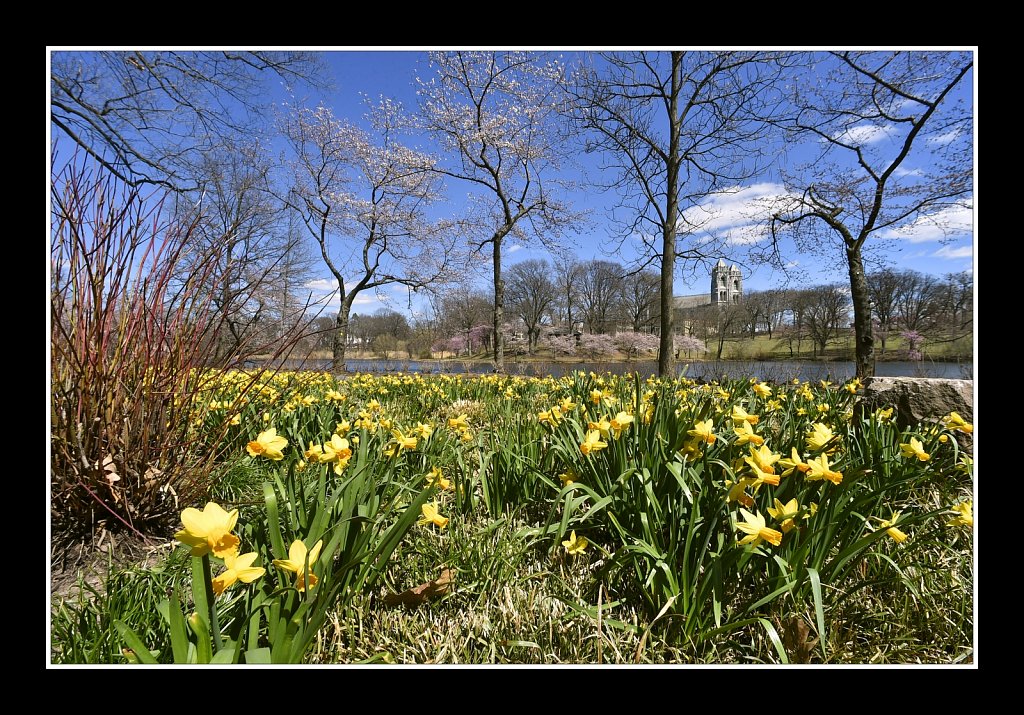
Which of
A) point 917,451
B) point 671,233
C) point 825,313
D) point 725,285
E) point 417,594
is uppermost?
point 671,233

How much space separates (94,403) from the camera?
4.97 ft

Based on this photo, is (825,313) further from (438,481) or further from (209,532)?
(209,532)

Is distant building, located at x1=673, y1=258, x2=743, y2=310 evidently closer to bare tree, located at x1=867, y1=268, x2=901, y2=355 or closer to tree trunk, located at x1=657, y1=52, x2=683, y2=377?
tree trunk, located at x1=657, y1=52, x2=683, y2=377

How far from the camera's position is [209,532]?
66 centimetres

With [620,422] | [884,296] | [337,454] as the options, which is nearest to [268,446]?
[337,454]

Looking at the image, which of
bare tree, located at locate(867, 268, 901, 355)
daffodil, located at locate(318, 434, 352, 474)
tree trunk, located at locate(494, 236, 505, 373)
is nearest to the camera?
daffodil, located at locate(318, 434, 352, 474)

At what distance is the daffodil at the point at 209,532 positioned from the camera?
2.09 feet

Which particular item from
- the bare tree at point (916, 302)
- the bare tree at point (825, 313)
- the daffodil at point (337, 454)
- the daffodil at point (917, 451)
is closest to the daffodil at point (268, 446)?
the daffodil at point (337, 454)

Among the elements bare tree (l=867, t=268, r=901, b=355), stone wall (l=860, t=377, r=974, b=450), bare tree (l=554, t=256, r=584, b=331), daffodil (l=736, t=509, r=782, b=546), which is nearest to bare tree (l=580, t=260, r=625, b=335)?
bare tree (l=554, t=256, r=584, b=331)

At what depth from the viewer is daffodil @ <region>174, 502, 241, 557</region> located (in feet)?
2.09

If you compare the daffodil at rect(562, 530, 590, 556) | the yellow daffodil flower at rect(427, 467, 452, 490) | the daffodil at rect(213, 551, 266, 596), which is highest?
the daffodil at rect(213, 551, 266, 596)
